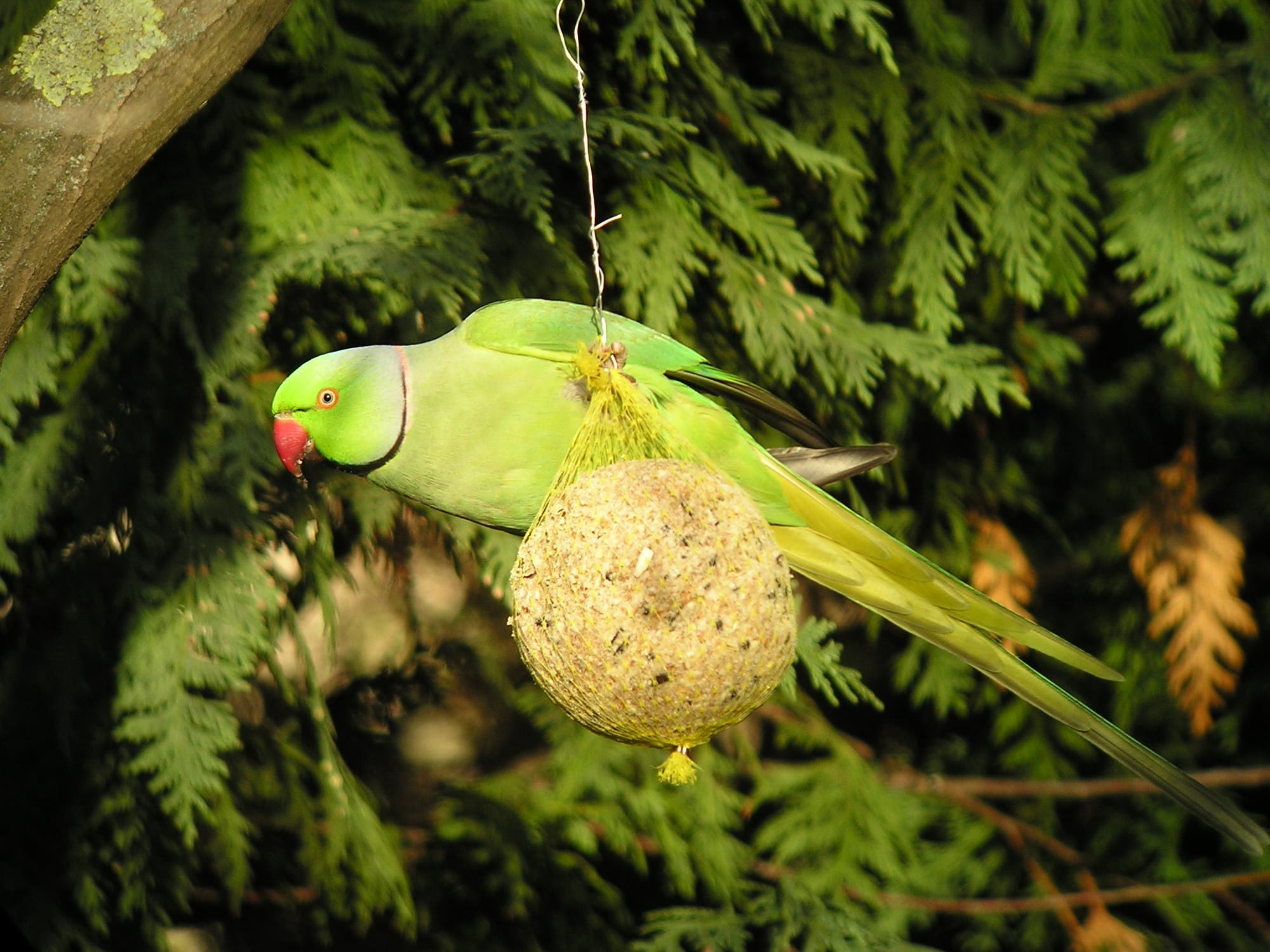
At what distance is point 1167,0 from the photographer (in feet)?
11.1

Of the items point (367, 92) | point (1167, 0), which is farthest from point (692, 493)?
point (1167, 0)

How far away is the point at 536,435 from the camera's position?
205 cm

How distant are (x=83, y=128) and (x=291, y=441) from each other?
643 mm

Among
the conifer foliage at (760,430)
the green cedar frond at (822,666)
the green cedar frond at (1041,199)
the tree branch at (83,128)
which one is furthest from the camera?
the green cedar frond at (1041,199)

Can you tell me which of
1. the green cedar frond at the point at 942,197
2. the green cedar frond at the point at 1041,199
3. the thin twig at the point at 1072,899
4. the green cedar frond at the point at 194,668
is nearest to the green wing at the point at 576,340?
the green cedar frond at the point at 194,668

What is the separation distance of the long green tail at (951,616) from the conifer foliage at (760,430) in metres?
0.28

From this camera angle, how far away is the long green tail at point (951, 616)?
6.82 feet

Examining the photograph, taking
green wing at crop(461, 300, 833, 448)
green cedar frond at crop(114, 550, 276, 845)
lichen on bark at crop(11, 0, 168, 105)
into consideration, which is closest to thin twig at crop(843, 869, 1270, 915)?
green cedar frond at crop(114, 550, 276, 845)

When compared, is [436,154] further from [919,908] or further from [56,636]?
[919,908]

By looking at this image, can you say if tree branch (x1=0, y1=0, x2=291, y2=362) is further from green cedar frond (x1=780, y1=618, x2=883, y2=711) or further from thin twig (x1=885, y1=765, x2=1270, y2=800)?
thin twig (x1=885, y1=765, x2=1270, y2=800)

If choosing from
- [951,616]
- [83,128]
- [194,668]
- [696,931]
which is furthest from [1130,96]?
→ [194,668]

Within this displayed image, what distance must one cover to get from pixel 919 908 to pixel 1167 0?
10.0 ft

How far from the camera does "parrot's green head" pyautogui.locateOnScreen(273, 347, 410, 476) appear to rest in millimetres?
2000

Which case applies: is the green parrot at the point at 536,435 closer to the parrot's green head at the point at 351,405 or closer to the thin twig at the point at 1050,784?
the parrot's green head at the point at 351,405
